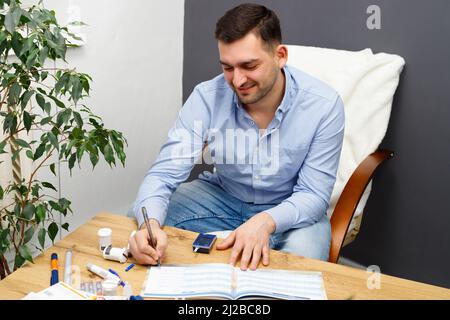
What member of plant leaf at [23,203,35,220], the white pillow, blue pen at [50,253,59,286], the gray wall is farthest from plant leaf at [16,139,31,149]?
the gray wall

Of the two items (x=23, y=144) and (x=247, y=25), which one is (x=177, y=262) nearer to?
(x=23, y=144)

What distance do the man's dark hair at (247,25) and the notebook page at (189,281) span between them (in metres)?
0.64

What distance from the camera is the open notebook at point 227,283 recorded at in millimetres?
1030

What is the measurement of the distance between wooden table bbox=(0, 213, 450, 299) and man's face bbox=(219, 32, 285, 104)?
18.1 inches

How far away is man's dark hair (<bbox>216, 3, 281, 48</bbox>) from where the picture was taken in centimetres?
145

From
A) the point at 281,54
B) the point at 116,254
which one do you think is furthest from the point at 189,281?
the point at 281,54

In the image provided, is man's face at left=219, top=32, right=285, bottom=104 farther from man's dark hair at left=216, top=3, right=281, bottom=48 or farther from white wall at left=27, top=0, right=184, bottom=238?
white wall at left=27, top=0, right=184, bottom=238

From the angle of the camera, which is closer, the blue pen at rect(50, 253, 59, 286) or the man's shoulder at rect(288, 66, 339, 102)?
the blue pen at rect(50, 253, 59, 286)

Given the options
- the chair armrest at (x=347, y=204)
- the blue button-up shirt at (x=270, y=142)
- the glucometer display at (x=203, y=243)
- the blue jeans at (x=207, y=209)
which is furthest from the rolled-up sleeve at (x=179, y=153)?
the chair armrest at (x=347, y=204)

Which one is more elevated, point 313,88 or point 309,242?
point 313,88

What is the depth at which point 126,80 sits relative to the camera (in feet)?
7.59

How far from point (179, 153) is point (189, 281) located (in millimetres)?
572
